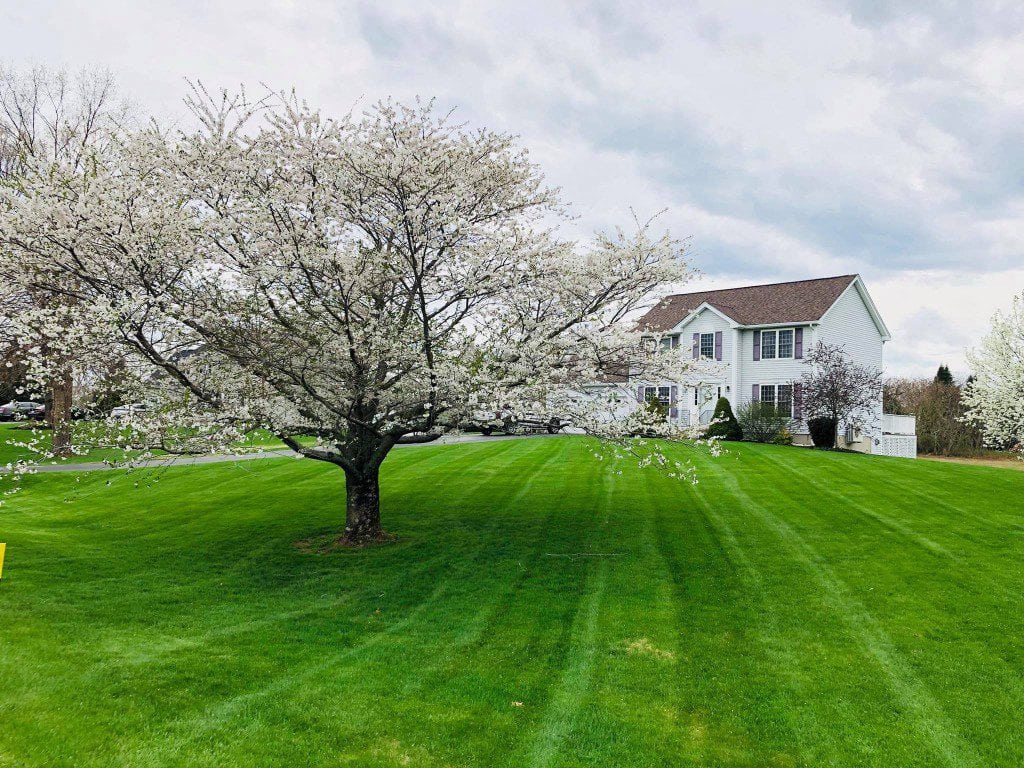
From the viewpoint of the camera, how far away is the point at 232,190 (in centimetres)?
1026

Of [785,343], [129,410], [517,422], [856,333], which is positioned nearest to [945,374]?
[856,333]

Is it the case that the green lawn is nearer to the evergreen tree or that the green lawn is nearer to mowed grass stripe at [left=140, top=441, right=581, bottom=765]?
mowed grass stripe at [left=140, top=441, right=581, bottom=765]

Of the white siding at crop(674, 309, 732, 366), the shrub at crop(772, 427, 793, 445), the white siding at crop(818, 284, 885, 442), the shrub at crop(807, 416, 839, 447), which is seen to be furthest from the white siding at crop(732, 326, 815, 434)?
the shrub at crop(807, 416, 839, 447)

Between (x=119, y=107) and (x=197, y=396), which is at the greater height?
(x=119, y=107)

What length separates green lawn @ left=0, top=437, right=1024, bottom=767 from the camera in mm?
5746

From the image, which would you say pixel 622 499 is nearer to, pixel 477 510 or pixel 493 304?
pixel 477 510

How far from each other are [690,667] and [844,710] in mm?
1549

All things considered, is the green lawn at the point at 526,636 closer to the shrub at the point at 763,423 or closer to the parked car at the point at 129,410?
the parked car at the point at 129,410

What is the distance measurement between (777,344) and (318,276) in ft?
92.3

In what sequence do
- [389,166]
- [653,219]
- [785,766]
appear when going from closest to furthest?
[785,766]
[389,166]
[653,219]

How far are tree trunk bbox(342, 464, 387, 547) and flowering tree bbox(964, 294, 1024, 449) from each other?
17755 millimetres

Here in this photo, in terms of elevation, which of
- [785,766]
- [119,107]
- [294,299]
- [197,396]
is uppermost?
[119,107]

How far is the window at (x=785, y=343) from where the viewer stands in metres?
33.0

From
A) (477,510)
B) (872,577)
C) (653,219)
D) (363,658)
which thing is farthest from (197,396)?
(872,577)
